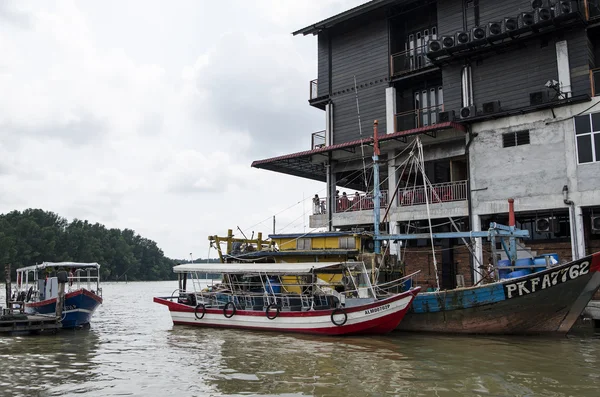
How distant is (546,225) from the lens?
2275 cm

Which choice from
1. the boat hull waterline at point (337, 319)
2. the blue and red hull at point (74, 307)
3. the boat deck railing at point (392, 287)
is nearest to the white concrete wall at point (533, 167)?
the boat deck railing at point (392, 287)

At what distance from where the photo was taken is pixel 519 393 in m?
10.3

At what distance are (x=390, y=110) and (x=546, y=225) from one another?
34.8 ft

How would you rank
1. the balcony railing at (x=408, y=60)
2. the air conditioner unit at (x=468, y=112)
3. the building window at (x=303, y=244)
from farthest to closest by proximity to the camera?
the balcony railing at (x=408, y=60)
the air conditioner unit at (x=468, y=112)
the building window at (x=303, y=244)

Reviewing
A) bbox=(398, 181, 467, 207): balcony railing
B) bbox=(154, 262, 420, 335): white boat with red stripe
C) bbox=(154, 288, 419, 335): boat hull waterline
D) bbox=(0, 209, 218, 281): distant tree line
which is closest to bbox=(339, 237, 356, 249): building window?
bbox=(154, 262, 420, 335): white boat with red stripe

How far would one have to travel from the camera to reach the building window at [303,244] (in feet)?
78.8

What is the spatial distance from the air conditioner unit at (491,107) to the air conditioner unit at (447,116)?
180 cm

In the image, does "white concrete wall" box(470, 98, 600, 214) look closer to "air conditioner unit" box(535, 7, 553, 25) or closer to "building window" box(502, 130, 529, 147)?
"building window" box(502, 130, 529, 147)

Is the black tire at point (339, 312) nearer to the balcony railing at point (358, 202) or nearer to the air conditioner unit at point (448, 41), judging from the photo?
the balcony railing at point (358, 202)

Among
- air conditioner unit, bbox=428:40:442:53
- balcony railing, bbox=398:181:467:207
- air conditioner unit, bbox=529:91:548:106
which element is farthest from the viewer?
air conditioner unit, bbox=428:40:442:53

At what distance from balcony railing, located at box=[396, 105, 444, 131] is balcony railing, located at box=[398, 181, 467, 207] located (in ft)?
12.7

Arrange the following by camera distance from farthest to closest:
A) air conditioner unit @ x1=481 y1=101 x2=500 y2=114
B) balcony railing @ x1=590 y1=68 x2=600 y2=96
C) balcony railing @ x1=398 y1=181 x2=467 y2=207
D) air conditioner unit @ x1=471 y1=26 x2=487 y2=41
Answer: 1. balcony railing @ x1=398 y1=181 x2=467 y2=207
2. air conditioner unit @ x1=481 y1=101 x2=500 y2=114
3. air conditioner unit @ x1=471 y1=26 x2=487 y2=41
4. balcony railing @ x1=590 y1=68 x2=600 y2=96

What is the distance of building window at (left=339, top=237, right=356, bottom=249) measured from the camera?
22672mm

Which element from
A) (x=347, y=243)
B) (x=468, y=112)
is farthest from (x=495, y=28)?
(x=347, y=243)
